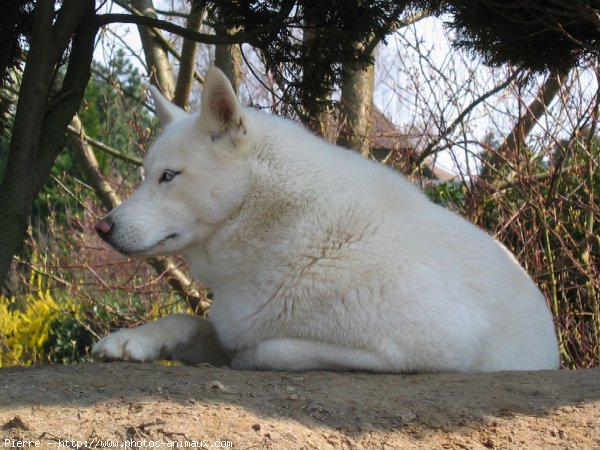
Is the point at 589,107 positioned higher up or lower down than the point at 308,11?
higher up

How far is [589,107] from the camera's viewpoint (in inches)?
245

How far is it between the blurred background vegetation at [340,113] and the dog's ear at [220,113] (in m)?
0.57

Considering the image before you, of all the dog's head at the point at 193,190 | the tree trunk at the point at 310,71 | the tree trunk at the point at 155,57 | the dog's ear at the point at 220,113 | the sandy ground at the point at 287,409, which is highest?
the tree trunk at the point at 155,57

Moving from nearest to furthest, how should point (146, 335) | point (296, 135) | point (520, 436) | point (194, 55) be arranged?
point (520, 436) → point (146, 335) → point (296, 135) → point (194, 55)

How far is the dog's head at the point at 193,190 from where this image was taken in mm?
3652

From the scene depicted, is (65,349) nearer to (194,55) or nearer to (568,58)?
(194,55)

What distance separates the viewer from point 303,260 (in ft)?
11.8

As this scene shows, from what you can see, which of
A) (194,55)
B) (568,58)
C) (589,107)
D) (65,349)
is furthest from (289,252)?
(65,349)

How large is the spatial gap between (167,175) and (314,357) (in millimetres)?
1059

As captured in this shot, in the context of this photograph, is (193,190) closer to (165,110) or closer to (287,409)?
(165,110)

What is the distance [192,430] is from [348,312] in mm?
1018

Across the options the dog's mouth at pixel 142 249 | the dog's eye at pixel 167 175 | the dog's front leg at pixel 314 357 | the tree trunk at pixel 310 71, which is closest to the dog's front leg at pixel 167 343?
the dog's mouth at pixel 142 249

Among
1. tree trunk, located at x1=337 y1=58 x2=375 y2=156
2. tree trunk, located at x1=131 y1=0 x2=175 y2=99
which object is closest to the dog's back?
tree trunk, located at x1=337 y1=58 x2=375 y2=156

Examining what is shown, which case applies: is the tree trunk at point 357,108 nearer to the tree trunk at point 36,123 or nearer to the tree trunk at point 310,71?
the tree trunk at point 310,71
